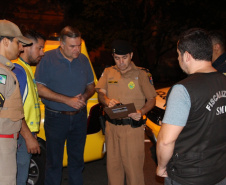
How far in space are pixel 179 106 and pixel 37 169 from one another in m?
2.74

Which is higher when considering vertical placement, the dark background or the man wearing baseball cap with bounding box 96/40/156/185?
the dark background

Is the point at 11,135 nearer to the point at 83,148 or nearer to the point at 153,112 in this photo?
the point at 83,148

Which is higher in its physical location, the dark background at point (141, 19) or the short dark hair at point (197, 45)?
the dark background at point (141, 19)

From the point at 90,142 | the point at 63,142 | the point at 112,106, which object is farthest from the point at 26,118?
the point at 90,142

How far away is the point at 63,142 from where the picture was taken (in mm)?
3803

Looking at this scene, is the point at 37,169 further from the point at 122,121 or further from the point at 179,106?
the point at 179,106

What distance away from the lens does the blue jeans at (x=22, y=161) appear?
10.2 ft

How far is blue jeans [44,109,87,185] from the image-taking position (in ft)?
12.2

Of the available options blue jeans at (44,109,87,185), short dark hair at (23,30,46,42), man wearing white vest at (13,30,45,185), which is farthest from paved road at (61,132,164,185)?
short dark hair at (23,30,46,42)

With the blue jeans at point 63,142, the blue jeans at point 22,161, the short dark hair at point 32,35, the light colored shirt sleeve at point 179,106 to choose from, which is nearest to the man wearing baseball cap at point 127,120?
the blue jeans at point 63,142

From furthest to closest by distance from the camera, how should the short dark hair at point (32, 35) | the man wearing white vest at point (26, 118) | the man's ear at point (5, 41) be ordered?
the short dark hair at point (32, 35)
the man wearing white vest at point (26, 118)
the man's ear at point (5, 41)

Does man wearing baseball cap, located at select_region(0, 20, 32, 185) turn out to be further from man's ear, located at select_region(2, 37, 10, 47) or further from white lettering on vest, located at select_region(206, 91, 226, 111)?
white lettering on vest, located at select_region(206, 91, 226, 111)

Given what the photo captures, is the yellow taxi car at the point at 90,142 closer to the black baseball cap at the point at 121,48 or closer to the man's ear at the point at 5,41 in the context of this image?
the black baseball cap at the point at 121,48

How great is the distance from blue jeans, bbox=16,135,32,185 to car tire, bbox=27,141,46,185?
2.71 feet
